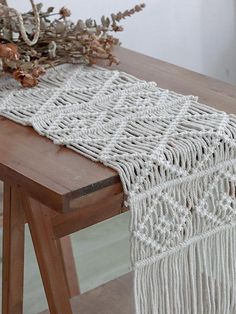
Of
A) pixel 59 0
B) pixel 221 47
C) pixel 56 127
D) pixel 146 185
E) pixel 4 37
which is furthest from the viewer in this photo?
pixel 221 47

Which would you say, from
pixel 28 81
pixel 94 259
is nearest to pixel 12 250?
pixel 28 81

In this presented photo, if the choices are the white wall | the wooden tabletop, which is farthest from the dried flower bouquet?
the white wall

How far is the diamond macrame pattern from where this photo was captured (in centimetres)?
108

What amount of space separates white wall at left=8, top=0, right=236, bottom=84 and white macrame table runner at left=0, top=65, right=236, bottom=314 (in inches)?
33.7

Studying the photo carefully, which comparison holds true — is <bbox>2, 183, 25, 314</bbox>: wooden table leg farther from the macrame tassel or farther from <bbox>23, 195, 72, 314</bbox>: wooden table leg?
the macrame tassel

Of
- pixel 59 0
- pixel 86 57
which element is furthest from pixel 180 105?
pixel 59 0

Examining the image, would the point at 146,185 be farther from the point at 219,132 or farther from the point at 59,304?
the point at 59,304

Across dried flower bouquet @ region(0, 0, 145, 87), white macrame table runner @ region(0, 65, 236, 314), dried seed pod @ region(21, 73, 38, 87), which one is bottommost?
white macrame table runner @ region(0, 65, 236, 314)

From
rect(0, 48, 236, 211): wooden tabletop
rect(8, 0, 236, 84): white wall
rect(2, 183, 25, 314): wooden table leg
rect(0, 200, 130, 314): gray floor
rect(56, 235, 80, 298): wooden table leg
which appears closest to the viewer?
rect(0, 48, 236, 211): wooden tabletop

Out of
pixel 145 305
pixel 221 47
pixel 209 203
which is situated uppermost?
pixel 209 203

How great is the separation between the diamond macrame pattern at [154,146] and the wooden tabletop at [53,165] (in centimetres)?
1

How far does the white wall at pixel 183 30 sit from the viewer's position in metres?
2.16

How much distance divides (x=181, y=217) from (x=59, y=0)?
1.05 meters

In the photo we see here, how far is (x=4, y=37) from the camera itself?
135 centimetres
